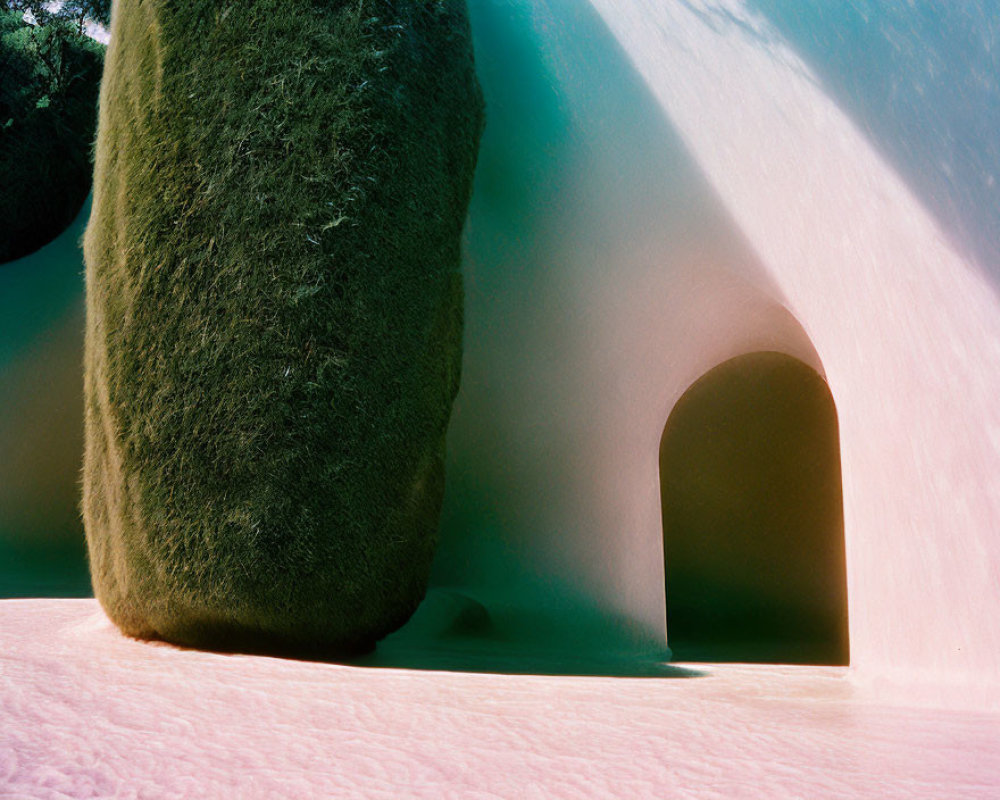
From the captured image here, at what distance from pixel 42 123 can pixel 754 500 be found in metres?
8.77

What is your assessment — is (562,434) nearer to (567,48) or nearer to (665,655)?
(665,655)

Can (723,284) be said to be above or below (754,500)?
above

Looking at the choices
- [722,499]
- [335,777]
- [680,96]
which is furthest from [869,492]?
[722,499]

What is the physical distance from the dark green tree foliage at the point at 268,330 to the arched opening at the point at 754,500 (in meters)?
5.06

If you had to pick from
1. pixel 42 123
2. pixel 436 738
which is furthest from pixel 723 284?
pixel 42 123

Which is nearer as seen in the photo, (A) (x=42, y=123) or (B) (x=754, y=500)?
(A) (x=42, y=123)

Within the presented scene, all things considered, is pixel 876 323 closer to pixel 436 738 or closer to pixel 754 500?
pixel 436 738

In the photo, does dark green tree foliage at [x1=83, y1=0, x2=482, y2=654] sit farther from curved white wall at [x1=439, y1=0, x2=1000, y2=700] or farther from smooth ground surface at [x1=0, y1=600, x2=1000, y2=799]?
curved white wall at [x1=439, y1=0, x2=1000, y2=700]

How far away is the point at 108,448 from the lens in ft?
14.9

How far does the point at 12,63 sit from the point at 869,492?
367 inches

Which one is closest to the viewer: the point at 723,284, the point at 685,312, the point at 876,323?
the point at 876,323

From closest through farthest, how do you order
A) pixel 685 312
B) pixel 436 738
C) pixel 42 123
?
pixel 436 738, pixel 685 312, pixel 42 123

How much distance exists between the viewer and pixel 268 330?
4.20 meters

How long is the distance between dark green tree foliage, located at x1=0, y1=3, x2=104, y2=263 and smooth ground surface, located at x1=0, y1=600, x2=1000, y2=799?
670cm
